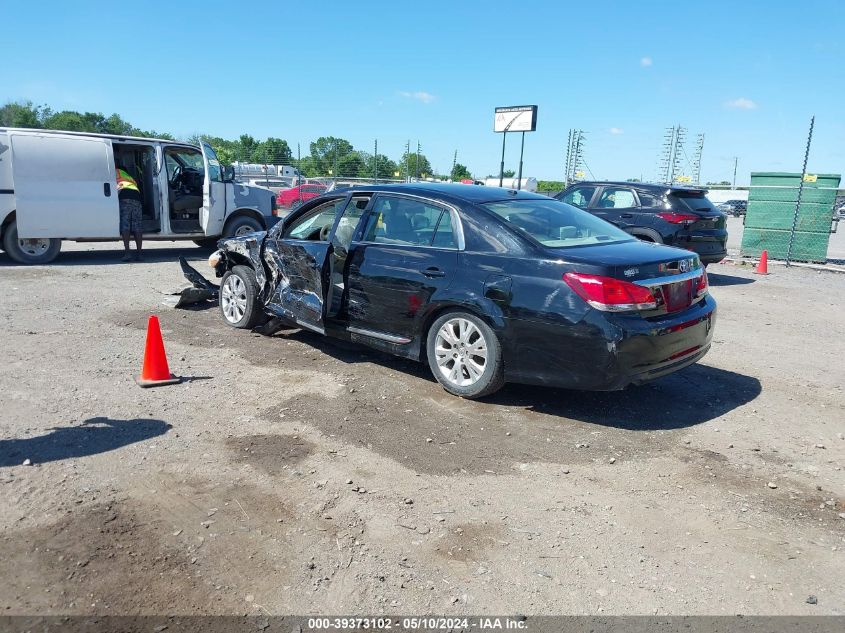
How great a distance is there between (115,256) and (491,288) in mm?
11043

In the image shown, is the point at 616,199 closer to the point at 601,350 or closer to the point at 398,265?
the point at 398,265

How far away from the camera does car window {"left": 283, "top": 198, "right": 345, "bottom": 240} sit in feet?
20.8

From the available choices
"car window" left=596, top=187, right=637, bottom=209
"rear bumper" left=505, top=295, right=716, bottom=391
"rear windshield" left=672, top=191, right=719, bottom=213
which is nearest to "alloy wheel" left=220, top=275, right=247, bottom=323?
"rear bumper" left=505, top=295, right=716, bottom=391

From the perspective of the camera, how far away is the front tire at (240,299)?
7027mm

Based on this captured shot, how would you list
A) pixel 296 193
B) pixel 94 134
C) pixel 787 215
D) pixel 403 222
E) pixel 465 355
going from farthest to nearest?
pixel 296 193 → pixel 787 215 → pixel 94 134 → pixel 403 222 → pixel 465 355

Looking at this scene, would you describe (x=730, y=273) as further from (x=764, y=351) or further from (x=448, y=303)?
(x=448, y=303)

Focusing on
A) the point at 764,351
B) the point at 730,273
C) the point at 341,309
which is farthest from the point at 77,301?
the point at 730,273

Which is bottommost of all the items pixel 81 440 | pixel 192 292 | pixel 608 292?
pixel 81 440

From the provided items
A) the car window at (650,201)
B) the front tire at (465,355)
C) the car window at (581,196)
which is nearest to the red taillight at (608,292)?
the front tire at (465,355)

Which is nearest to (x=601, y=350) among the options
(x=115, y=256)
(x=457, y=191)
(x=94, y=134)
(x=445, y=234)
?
(x=445, y=234)

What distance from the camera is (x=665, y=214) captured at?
11.0 metres

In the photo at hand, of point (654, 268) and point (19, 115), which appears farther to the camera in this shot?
point (19, 115)

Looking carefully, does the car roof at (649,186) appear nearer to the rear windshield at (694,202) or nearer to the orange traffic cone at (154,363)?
the rear windshield at (694,202)

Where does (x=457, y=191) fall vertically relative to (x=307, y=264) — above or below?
above
